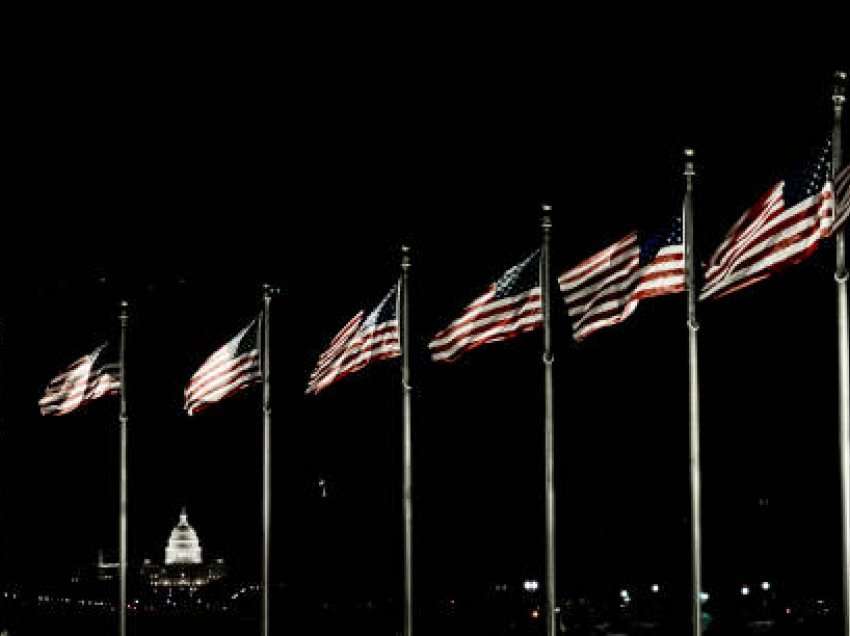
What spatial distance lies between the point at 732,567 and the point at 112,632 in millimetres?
78104

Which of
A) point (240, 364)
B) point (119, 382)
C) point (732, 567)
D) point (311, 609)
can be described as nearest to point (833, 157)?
point (240, 364)

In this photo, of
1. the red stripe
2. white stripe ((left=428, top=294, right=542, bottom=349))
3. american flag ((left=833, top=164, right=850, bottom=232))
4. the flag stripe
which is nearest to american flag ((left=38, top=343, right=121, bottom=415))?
white stripe ((left=428, top=294, right=542, bottom=349))

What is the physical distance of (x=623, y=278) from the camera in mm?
23781

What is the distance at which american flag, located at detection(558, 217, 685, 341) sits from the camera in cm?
2325

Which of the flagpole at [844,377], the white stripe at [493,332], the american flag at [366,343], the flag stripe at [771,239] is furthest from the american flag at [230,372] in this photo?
the flagpole at [844,377]

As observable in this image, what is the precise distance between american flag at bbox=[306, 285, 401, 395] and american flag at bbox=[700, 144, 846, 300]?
8.37 m

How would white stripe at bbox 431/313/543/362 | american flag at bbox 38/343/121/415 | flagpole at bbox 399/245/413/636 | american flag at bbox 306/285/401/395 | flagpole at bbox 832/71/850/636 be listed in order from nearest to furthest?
flagpole at bbox 832/71/850/636 < white stripe at bbox 431/313/543/362 < american flag at bbox 306/285/401/395 < flagpole at bbox 399/245/413/636 < american flag at bbox 38/343/121/415

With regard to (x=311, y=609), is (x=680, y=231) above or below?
above

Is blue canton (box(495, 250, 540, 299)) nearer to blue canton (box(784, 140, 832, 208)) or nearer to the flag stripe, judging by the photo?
the flag stripe

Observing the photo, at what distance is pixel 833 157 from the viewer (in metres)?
20.3

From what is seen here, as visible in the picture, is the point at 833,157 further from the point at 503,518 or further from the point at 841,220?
the point at 503,518

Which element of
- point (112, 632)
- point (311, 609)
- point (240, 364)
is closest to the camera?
point (240, 364)

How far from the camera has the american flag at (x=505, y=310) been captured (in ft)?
85.4

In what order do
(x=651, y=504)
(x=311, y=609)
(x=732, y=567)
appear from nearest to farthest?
(x=311, y=609), (x=732, y=567), (x=651, y=504)
